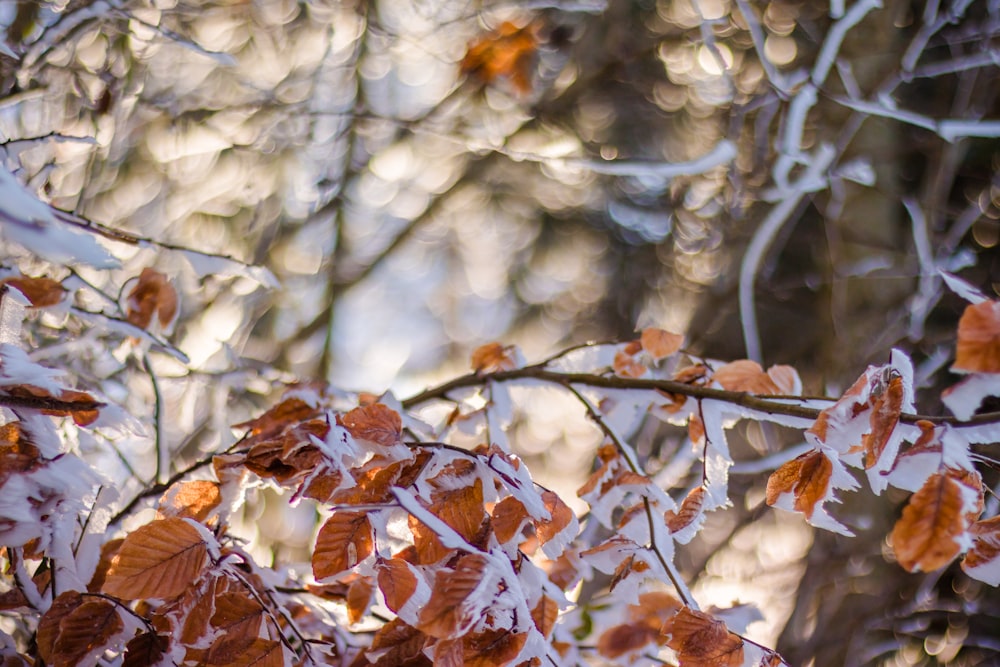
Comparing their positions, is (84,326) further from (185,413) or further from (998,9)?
(998,9)

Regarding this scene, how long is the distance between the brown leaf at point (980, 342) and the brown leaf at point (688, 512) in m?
0.40

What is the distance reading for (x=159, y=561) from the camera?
681mm

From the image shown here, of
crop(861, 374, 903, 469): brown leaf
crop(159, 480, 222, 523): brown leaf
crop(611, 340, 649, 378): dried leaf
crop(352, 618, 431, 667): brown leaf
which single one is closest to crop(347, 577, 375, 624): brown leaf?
crop(352, 618, 431, 667): brown leaf

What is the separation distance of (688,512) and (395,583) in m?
0.40

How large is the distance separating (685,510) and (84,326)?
143cm

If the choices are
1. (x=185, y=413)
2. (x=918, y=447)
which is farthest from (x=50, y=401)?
(x=185, y=413)

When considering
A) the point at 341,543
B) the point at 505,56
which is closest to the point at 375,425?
the point at 341,543

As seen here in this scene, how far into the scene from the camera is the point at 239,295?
2.84 meters

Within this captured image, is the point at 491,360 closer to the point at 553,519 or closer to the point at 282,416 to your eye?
the point at 282,416

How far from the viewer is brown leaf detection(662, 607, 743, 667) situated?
737 millimetres

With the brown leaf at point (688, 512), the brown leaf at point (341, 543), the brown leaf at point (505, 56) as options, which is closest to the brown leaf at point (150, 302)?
the brown leaf at point (341, 543)

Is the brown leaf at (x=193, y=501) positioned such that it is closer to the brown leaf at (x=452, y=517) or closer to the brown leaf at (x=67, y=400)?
the brown leaf at (x=67, y=400)

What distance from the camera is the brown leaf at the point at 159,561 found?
26.0 inches

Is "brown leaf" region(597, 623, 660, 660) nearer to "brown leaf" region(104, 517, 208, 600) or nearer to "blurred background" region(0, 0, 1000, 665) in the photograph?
"brown leaf" region(104, 517, 208, 600)
